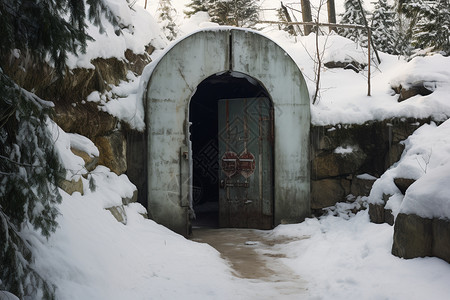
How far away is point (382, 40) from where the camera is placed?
19359mm

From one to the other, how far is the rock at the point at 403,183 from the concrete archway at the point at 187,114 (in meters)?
2.22

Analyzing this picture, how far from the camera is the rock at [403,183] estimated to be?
6135 millimetres

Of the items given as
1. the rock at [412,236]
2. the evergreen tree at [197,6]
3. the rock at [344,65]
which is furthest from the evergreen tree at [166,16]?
the rock at [412,236]

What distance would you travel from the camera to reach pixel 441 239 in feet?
13.6

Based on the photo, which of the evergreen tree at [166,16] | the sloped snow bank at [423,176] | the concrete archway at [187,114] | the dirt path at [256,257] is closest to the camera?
the sloped snow bank at [423,176]

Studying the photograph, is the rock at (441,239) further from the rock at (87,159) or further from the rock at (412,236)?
the rock at (87,159)

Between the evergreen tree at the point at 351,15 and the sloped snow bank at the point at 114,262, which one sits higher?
the evergreen tree at the point at 351,15

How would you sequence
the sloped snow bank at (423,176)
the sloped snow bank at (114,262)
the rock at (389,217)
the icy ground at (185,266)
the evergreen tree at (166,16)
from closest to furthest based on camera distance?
1. the sloped snow bank at (114,262)
2. the icy ground at (185,266)
3. the sloped snow bank at (423,176)
4. the rock at (389,217)
5. the evergreen tree at (166,16)

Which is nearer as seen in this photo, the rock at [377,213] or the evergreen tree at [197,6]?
the rock at [377,213]

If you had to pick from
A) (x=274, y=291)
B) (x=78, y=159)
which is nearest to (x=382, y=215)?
(x=274, y=291)

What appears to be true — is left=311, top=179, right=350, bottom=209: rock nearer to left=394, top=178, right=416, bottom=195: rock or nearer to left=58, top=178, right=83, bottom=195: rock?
left=394, top=178, right=416, bottom=195: rock

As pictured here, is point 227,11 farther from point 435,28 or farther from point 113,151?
point 113,151

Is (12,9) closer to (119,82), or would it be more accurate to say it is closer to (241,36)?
(119,82)

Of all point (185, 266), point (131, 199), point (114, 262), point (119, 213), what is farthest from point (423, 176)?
point (131, 199)
